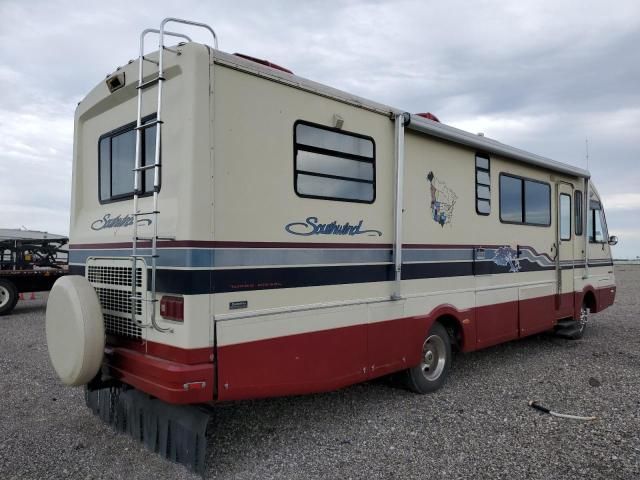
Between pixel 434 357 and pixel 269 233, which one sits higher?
pixel 269 233

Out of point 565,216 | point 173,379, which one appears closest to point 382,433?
point 173,379

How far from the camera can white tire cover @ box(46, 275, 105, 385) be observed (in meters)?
3.68

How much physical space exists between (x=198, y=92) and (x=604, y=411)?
15.3ft

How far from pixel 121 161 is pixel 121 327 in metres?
1.44

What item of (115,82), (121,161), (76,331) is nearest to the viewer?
(76,331)

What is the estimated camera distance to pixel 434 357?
18.3 feet

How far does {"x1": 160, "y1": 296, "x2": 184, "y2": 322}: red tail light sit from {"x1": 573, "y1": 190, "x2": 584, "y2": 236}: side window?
22.5 ft

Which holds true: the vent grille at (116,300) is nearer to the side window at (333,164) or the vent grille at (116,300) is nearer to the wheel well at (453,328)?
the side window at (333,164)

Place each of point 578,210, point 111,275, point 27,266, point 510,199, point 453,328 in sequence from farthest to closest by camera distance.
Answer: point 27,266
point 578,210
point 510,199
point 453,328
point 111,275

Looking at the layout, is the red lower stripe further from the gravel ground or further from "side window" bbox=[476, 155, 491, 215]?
"side window" bbox=[476, 155, 491, 215]

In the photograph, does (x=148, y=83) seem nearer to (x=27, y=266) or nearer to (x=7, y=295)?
(x=7, y=295)

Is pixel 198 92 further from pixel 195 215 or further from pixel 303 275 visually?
pixel 303 275

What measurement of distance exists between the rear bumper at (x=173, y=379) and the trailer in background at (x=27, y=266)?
923cm

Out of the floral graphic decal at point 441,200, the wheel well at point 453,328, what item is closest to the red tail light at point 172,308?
the floral graphic decal at point 441,200
